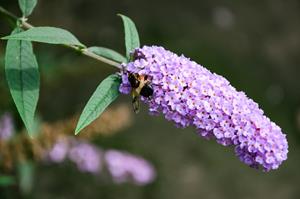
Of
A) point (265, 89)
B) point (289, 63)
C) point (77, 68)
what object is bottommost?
point (77, 68)

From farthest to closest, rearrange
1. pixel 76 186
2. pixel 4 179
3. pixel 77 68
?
pixel 76 186
pixel 77 68
pixel 4 179

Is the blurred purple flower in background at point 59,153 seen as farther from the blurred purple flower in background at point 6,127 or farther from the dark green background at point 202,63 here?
the blurred purple flower in background at point 6,127

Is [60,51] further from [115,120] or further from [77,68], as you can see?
[115,120]

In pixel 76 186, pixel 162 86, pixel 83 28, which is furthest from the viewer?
pixel 83 28

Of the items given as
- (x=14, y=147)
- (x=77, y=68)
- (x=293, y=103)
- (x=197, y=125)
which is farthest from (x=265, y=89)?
(x=197, y=125)

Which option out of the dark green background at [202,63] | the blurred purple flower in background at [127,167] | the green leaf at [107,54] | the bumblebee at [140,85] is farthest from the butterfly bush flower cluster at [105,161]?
the bumblebee at [140,85]

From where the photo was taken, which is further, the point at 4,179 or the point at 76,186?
the point at 76,186

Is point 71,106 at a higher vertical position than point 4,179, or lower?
higher

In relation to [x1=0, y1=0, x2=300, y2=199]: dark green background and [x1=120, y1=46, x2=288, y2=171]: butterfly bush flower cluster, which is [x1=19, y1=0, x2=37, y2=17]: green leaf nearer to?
[x1=120, y1=46, x2=288, y2=171]: butterfly bush flower cluster
